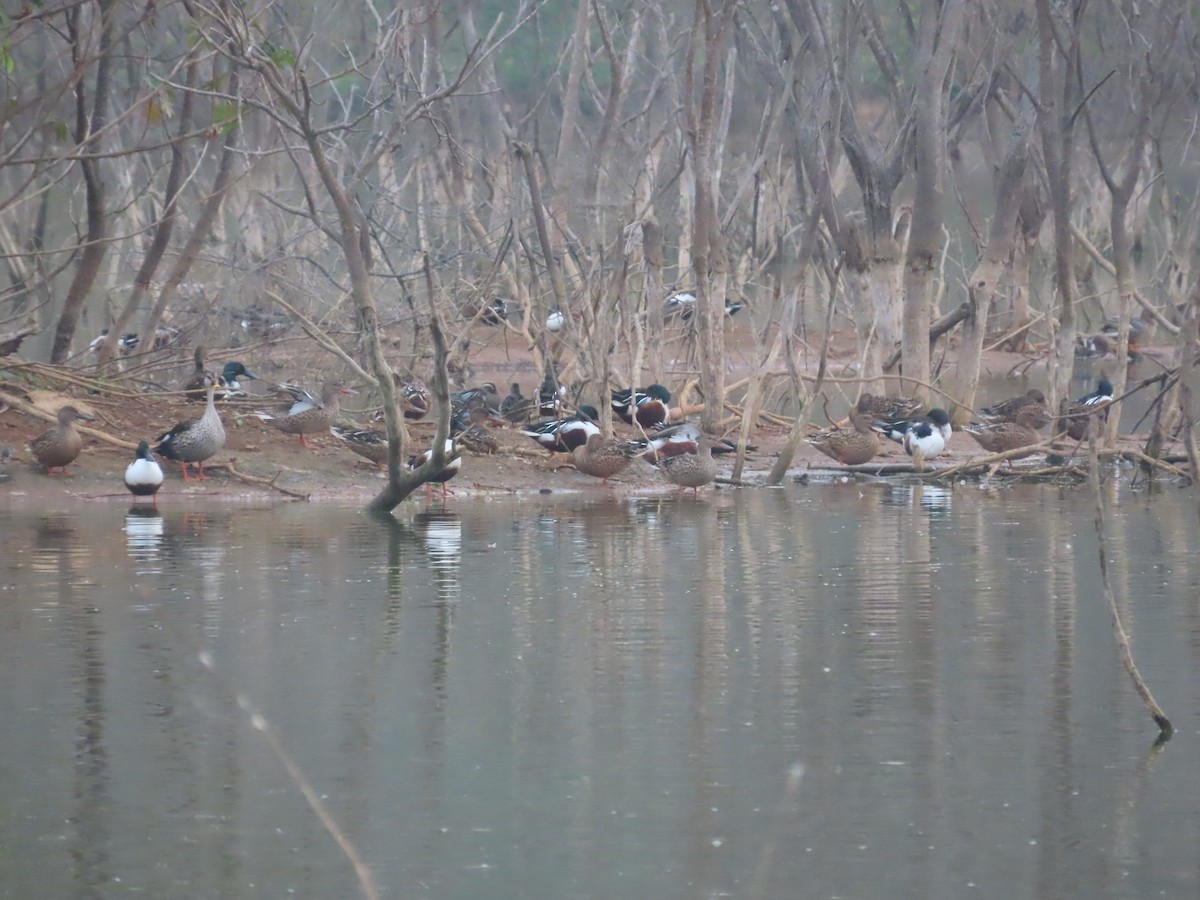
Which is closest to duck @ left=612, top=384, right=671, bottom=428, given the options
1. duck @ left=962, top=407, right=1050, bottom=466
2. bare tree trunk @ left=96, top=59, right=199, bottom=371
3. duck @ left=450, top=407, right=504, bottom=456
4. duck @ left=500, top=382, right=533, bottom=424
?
duck @ left=500, top=382, right=533, bottom=424

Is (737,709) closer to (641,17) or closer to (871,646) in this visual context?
(871,646)

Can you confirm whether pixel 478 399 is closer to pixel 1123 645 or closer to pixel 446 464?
pixel 446 464

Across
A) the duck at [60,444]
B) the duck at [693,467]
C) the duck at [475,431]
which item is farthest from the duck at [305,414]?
the duck at [693,467]

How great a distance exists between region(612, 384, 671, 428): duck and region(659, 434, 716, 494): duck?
2.34 metres

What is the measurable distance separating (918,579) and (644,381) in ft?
39.6

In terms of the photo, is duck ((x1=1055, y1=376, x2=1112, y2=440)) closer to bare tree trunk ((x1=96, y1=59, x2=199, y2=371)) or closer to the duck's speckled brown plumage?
the duck's speckled brown plumage

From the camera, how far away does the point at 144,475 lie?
47.9 ft

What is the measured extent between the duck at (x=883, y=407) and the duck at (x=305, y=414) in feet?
17.7

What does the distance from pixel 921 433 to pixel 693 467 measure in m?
2.90

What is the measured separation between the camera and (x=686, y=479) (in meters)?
15.9

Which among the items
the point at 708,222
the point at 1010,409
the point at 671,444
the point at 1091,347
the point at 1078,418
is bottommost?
the point at 671,444

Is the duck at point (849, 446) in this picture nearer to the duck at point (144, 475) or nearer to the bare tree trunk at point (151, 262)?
the duck at point (144, 475)

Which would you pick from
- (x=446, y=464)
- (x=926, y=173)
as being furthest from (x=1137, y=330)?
(x=446, y=464)

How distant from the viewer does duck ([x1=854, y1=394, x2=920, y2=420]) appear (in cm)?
1934
